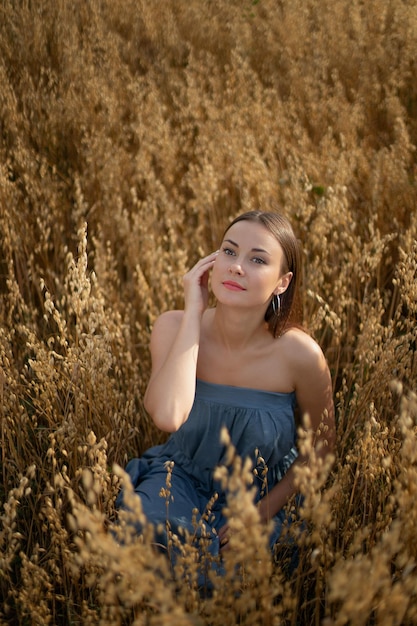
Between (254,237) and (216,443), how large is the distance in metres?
0.64

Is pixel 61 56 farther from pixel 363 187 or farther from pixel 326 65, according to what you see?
pixel 363 187

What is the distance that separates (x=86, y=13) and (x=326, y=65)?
5.85ft

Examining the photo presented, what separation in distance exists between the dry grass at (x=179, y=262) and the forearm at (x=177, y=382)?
215 mm

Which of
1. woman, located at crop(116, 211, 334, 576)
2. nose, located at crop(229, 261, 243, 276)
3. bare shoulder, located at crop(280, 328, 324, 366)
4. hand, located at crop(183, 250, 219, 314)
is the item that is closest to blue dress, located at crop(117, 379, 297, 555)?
woman, located at crop(116, 211, 334, 576)

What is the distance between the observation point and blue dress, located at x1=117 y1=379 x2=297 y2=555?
187 centimetres

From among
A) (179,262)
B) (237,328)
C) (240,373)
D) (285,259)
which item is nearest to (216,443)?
(240,373)

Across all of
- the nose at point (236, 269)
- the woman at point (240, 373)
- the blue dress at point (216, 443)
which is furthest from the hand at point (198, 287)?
the blue dress at point (216, 443)

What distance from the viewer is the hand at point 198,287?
1.89m

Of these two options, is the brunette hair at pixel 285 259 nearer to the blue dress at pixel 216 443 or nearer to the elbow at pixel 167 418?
the blue dress at pixel 216 443

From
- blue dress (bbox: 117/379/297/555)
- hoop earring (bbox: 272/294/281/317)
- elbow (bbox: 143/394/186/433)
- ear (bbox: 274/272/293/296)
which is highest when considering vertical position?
ear (bbox: 274/272/293/296)

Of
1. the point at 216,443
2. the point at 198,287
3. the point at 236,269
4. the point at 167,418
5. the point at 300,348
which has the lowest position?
the point at 216,443

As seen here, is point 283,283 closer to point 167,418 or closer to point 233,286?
point 233,286

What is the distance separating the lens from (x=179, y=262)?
250 cm

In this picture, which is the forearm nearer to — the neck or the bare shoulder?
the neck
